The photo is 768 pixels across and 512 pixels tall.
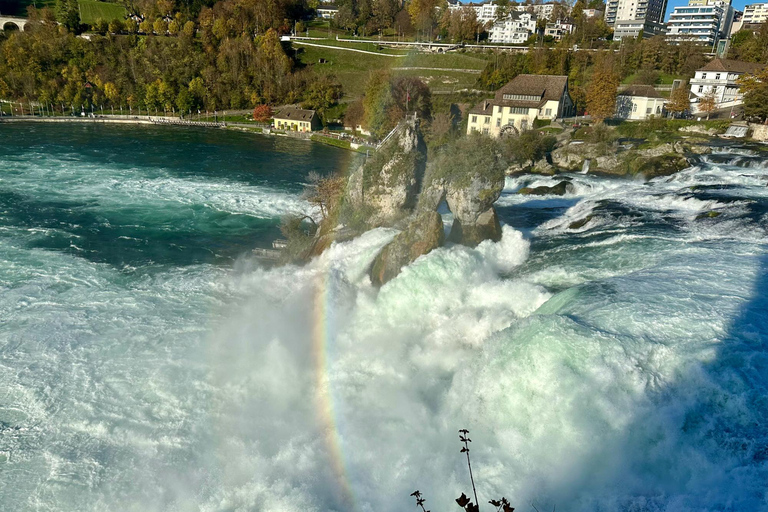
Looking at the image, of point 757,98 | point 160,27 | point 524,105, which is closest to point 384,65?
point 524,105

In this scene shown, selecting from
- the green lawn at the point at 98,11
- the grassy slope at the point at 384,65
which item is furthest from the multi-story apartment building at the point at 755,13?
the green lawn at the point at 98,11

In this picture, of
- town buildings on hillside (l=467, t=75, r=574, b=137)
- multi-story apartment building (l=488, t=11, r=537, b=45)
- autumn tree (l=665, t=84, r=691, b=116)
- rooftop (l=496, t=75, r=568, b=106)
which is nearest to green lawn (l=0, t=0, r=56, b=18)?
multi-story apartment building (l=488, t=11, r=537, b=45)

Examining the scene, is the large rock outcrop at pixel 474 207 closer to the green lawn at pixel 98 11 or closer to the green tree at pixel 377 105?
the green tree at pixel 377 105

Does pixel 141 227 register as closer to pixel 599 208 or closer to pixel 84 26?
pixel 599 208

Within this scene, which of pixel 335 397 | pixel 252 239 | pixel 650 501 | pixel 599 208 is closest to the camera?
pixel 650 501

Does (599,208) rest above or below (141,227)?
above

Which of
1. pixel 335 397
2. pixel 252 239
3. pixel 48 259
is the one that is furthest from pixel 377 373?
pixel 48 259

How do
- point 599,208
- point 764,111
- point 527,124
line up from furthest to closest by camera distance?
1. point 527,124
2. point 764,111
3. point 599,208

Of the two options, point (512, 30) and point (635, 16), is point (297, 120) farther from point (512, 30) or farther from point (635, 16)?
point (635, 16)
